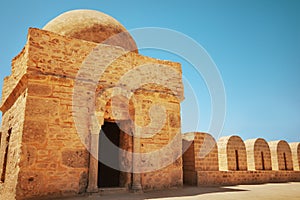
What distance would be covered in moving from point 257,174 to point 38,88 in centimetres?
784

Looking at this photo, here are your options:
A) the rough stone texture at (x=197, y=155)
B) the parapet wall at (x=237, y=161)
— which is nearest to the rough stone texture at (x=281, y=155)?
the parapet wall at (x=237, y=161)

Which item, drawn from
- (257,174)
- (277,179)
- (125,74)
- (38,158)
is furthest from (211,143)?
(38,158)

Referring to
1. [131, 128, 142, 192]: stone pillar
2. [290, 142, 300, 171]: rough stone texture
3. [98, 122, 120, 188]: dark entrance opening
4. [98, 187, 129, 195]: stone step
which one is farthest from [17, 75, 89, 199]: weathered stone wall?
[290, 142, 300, 171]: rough stone texture

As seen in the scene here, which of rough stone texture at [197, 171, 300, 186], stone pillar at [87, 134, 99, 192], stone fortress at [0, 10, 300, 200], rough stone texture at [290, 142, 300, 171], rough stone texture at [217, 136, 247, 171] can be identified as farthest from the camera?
rough stone texture at [290, 142, 300, 171]

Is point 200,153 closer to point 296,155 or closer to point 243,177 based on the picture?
point 243,177

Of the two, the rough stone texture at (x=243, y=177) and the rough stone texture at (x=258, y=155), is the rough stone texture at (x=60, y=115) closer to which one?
the rough stone texture at (x=243, y=177)

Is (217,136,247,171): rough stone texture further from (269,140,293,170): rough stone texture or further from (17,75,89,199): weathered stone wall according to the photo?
(17,75,89,199): weathered stone wall

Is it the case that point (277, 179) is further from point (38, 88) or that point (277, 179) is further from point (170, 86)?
point (38, 88)

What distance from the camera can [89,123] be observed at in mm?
5766

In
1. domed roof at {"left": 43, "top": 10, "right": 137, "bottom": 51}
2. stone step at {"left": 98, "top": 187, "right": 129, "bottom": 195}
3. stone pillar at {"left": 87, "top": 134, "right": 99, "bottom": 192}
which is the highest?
domed roof at {"left": 43, "top": 10, "right": 137, "bottom": 51}

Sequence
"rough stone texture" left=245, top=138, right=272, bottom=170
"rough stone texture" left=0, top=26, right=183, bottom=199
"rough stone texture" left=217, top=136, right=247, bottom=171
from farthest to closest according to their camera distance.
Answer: "rough stone texture" left=245, top=138, right=272, bottom=170
"rough stone texture" left=217, top=136, right=247, bottom=171
"rough stone texture" left=0, top=26, right=183, bottom=199

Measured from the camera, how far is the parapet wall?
25.9 ft

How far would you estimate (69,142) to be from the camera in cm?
545

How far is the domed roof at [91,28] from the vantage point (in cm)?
715
